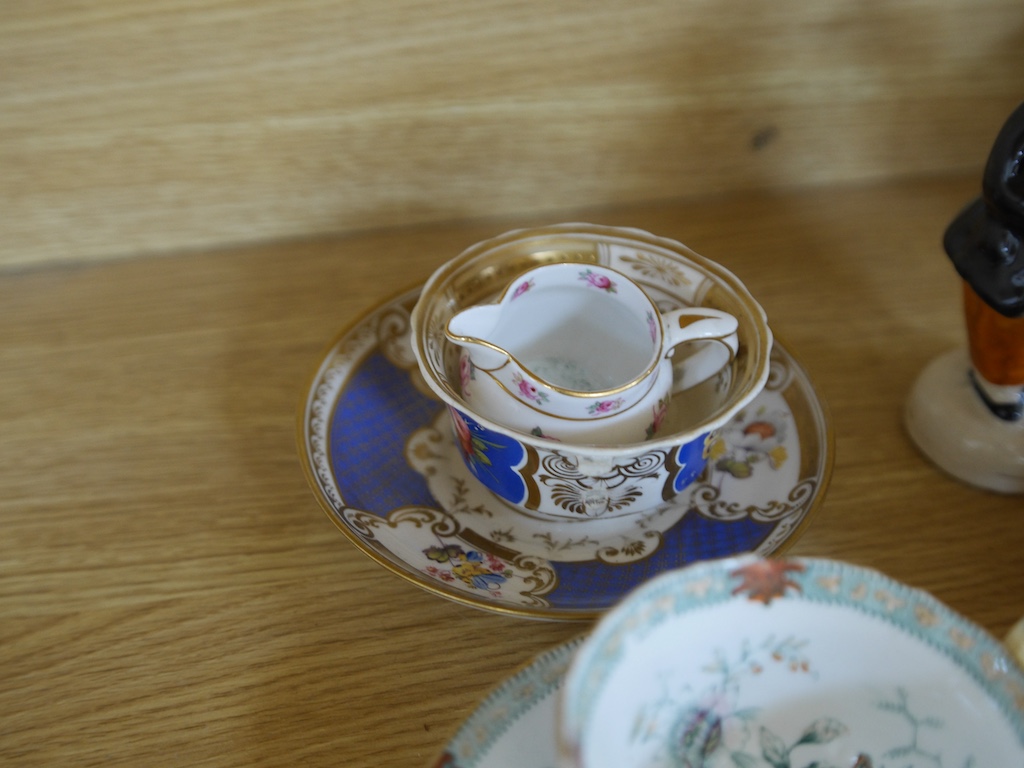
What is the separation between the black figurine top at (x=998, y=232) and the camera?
15.4 inches

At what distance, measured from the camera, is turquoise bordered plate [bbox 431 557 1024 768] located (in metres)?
0.29

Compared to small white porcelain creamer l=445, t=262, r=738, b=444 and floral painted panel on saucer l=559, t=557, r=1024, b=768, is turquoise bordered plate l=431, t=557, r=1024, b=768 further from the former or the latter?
small white porcelain creamer l=445, t=262, r=738, b=444

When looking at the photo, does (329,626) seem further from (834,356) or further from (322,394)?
(834,356)

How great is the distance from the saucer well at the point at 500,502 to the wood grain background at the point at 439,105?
0.54 ft

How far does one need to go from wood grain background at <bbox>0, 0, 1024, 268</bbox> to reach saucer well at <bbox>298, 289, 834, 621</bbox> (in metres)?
0.16

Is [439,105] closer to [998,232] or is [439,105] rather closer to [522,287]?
[522,287]

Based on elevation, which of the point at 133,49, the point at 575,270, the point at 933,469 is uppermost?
the point at 133,49

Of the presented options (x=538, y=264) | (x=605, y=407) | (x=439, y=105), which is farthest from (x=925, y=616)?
(x=439, y=105)

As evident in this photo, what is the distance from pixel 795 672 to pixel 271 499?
301 millimetres

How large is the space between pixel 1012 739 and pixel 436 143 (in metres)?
0.50

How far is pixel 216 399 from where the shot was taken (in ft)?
1.80

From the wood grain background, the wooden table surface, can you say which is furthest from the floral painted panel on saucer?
the wood grain background

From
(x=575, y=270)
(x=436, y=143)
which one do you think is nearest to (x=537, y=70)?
(x=436, y=143)

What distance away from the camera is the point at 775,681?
334 millimetres
